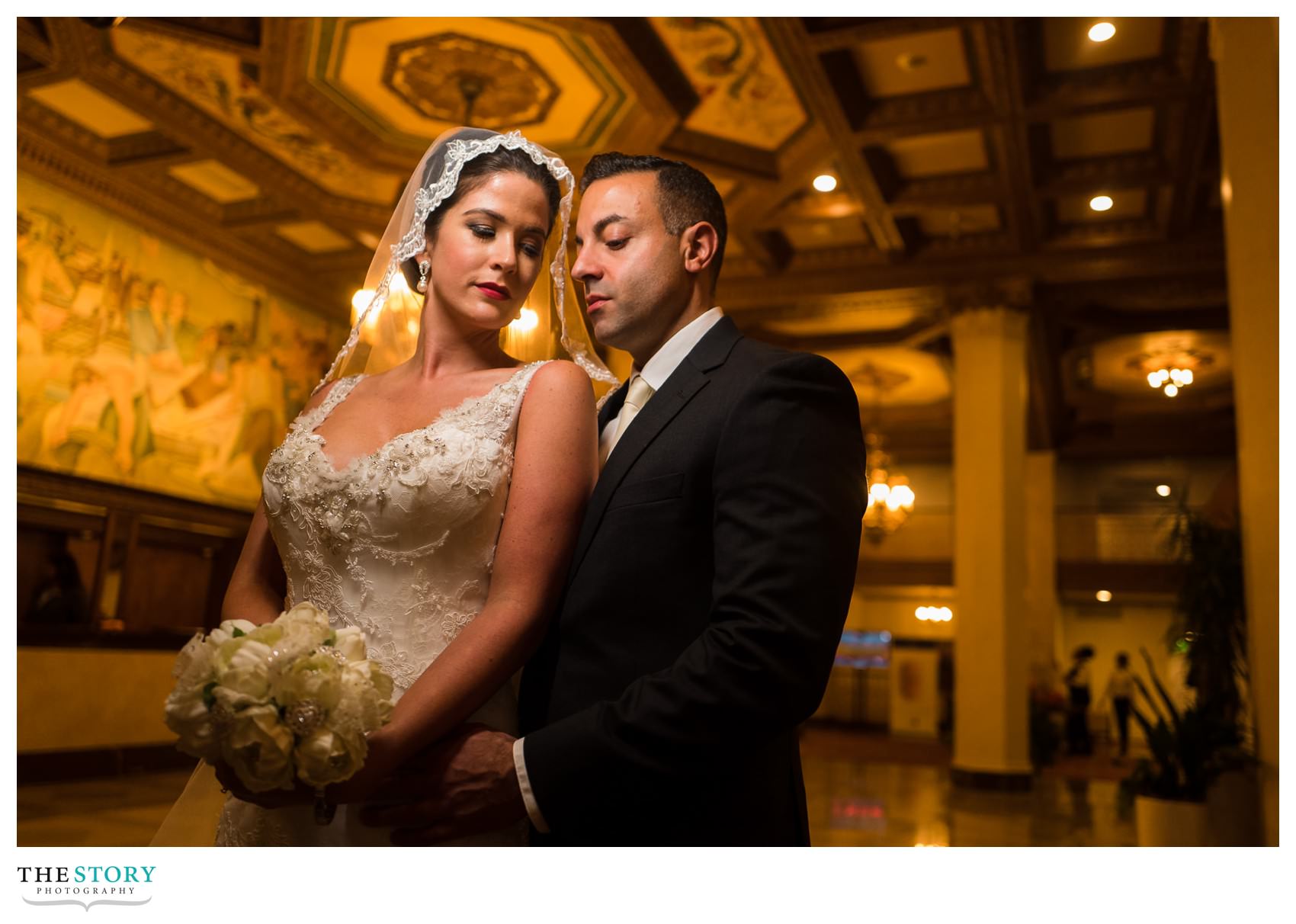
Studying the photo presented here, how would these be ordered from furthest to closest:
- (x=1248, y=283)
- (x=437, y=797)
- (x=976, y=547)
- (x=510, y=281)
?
(x=976, y=547) → (x=1248, y=283) → (x=510, y=281) → (x=437, y=797)

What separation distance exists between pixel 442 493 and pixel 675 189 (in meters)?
0.79

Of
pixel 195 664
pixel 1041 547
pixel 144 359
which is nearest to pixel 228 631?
pixel 195 664

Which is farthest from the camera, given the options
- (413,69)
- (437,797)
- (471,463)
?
(413,69)

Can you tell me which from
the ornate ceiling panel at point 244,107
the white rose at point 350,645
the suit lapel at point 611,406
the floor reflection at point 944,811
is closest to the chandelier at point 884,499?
Result: the floor reflection at point 944,811

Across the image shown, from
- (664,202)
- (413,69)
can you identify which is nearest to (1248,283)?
(664,202)

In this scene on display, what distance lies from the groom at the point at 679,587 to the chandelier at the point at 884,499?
11.2 m

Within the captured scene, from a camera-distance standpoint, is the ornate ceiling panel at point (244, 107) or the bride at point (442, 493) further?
the ornate ceiling panel at point (244, 107)

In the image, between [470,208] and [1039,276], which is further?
[1039,276]

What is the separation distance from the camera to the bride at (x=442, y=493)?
6.57 ft

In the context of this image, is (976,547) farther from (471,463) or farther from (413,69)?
(471,463)

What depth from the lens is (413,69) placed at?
9.37 meters

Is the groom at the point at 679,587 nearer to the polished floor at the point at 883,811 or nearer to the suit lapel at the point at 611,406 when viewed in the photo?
the suit lapel at the point at 611,406
